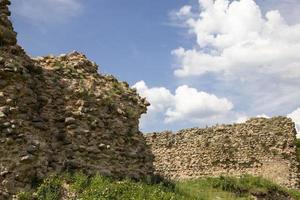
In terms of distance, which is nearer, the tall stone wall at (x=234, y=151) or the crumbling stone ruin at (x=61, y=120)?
the crumbling stone ruin at (x=61, y=120)

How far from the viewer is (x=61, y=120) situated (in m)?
11.7

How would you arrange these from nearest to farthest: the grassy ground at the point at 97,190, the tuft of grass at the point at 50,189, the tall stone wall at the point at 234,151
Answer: the tuft of grass at the point at 50,189, the grassy ground at the point at 97,190, the tall stone wall at the point at 234,151

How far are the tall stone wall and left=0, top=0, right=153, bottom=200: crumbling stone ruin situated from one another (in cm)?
990

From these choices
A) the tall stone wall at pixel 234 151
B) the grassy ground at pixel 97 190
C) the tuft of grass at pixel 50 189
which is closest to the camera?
the tuft of grass at pixel 50 189

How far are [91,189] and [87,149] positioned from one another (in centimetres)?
146

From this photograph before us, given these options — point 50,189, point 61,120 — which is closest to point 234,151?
point 61,120

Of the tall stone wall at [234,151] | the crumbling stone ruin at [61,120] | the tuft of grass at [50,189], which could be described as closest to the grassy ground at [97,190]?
the tuft of grass at [50,189]

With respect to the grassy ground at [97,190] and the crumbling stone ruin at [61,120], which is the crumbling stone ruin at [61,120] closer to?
the crumbling stone ruin at [61,120]

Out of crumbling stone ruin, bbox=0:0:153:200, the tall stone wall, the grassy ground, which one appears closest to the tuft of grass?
the grassy ground

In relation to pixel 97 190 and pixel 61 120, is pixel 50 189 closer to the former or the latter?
pixel 97 190

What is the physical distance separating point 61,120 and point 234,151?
12.8 meters

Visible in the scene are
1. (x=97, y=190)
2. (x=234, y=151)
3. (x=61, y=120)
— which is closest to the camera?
(x=97, y=190)

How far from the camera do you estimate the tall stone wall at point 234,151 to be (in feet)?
73.8

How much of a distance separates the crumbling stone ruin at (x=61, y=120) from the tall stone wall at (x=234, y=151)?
990 centimetres
